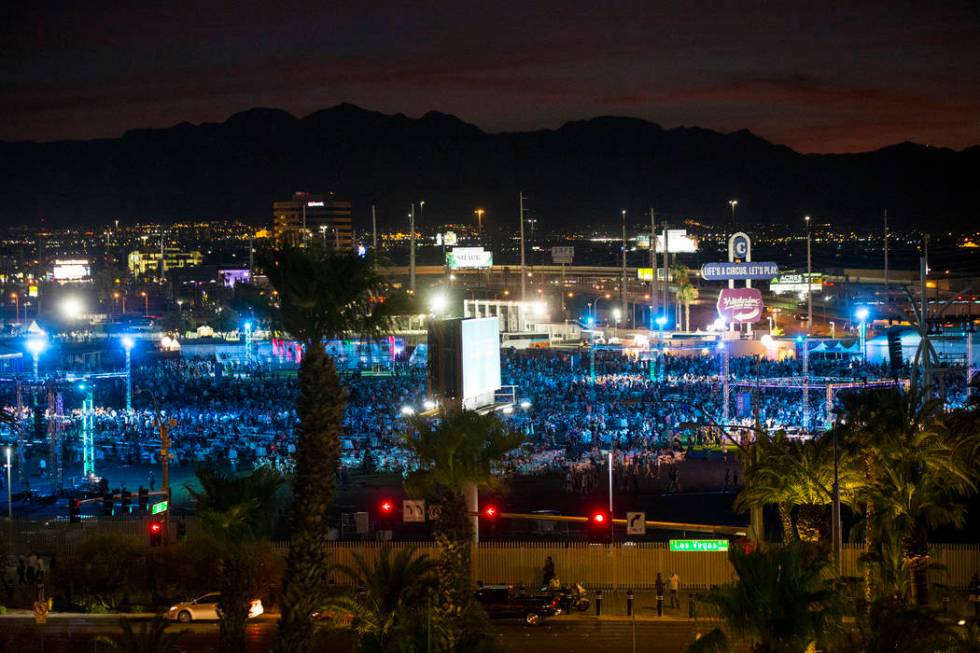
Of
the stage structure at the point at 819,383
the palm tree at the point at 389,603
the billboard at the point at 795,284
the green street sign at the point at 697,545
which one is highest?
the billboard at the point at 795,284

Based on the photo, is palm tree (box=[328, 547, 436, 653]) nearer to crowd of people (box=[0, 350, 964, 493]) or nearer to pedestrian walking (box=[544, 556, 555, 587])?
pedestrian walking (box=[544, 556, 555, 587])

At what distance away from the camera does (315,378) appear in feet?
53.9

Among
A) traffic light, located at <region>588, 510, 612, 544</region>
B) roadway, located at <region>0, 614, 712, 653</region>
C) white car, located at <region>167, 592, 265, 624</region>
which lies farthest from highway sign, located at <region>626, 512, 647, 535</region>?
white car, located at <region>167, 592, 265, 624</region>

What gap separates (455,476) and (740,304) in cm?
4807

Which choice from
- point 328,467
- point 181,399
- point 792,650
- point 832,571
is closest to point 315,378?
point 328,467

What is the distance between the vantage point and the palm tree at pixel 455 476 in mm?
18281

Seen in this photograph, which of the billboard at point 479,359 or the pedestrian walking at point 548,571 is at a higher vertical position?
the billboard at point 479,359

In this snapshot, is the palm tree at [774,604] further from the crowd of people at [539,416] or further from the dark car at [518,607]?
the crowd of people at [539,416]

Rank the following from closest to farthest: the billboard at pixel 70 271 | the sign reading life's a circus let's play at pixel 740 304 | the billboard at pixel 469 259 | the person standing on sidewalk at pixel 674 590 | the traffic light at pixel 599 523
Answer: the traffic light at pixel 599 523
the person standing on sidewalk at pixel 674 590
the sign reading life's a circus let's play at pixel 740 304
the billboard at pixel 469 259
the billboard at pixel 70 271

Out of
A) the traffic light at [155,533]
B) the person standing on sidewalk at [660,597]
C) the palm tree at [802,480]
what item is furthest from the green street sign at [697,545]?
the traffic light at [155,533]

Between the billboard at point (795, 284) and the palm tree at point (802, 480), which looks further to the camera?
the billboard at point (795, 284)

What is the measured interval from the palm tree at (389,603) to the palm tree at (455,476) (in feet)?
2.35

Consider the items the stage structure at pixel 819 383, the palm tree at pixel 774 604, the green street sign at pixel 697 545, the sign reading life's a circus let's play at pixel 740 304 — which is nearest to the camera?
the palm tree at pixel 774 604

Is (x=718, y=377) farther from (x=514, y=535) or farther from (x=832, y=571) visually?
(x=832, y=571)
